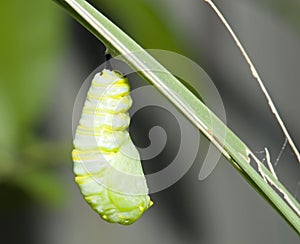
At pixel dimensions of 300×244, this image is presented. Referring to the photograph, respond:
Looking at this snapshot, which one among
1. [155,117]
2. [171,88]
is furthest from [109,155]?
[155,117]

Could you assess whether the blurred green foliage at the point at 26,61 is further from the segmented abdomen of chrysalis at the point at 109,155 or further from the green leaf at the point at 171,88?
the green leaf at the point at 171,88

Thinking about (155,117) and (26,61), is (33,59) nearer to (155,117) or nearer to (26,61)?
(26,61)

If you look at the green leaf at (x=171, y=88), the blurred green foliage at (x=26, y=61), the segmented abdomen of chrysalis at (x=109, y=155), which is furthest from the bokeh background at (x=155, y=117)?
the green leaf at (x=171, y=88)

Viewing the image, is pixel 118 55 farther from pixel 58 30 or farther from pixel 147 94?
pixel 147 94

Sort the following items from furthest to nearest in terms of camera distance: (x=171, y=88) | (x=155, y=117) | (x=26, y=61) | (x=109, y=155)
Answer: (x=155, y=117) → (x=26, y=61) → (x=109, y=155) → (x=171, y=88)

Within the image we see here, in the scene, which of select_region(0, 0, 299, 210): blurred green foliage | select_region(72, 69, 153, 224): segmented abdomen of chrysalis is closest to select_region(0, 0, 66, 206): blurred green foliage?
select_region(0, 0, 299, 210): blurred green foliage
